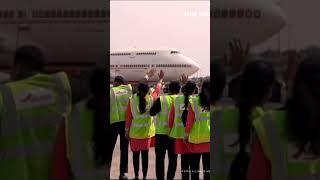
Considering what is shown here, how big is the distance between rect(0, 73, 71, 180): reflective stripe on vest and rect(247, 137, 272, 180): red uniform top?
929 mm

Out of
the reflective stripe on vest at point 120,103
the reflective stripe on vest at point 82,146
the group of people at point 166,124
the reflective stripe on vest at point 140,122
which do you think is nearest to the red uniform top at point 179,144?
the group of people at point 166,124

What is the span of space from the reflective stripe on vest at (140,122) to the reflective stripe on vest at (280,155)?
4.58 meters

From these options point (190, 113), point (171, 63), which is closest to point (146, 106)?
point (190, 113)

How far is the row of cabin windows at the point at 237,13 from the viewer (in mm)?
2270

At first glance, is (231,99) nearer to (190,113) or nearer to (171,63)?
(190,113)

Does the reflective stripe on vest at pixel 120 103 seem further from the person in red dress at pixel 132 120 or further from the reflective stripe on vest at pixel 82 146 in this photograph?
the reflective stripe on vest at pixel 82 146

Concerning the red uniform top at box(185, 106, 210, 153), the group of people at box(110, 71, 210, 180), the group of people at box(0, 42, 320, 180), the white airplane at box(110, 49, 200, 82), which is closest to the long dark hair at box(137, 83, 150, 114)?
the group of people at box(110, 71, 210, 180)

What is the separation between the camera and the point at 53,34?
2.37m

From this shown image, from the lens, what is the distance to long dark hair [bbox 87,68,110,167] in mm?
2377

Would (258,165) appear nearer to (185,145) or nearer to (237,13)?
(237,13)

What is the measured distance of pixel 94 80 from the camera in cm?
238

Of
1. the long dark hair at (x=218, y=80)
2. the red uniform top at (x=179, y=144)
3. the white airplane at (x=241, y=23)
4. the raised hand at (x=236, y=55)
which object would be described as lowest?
the red uniform top at (x=179, y=144)

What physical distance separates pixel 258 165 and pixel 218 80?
0.45m

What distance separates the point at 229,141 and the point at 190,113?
3.87 metres
